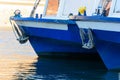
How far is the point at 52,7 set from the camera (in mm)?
20391

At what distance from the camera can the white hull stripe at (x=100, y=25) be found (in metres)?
14.9

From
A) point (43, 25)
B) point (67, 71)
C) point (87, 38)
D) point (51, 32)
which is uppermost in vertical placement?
point (87, 38)

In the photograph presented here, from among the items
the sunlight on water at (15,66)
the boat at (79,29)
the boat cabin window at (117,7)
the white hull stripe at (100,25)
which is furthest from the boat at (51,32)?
the boat cabin window at (117,7)

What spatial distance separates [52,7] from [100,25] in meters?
5.26

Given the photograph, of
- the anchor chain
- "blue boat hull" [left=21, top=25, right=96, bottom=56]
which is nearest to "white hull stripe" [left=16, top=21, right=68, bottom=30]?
"blue boat hull" [left=21, top=25, right=96, bottom=56]

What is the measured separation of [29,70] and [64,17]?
3177 millimetres

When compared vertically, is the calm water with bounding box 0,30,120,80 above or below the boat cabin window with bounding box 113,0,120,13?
below

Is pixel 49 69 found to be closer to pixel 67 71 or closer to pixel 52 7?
pixel 67 71

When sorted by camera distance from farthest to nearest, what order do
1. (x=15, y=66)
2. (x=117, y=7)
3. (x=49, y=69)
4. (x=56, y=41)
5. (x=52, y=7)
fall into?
(x=52, y=7) < (x=56, y=41) < (x=15, y=66) < (x=49, y=69) < (x=117, y=7)

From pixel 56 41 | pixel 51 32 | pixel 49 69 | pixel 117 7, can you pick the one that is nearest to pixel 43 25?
pixel 51 32

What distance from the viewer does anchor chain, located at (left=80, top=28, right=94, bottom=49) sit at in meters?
16.0

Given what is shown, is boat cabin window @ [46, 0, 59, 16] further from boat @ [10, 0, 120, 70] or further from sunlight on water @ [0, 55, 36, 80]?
sunlight on water @ [0, 55, 36, 80]

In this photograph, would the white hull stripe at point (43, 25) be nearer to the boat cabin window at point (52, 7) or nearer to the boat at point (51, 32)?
the boat at point (51, 32)

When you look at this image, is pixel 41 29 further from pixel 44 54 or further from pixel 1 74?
pixel 1 74
